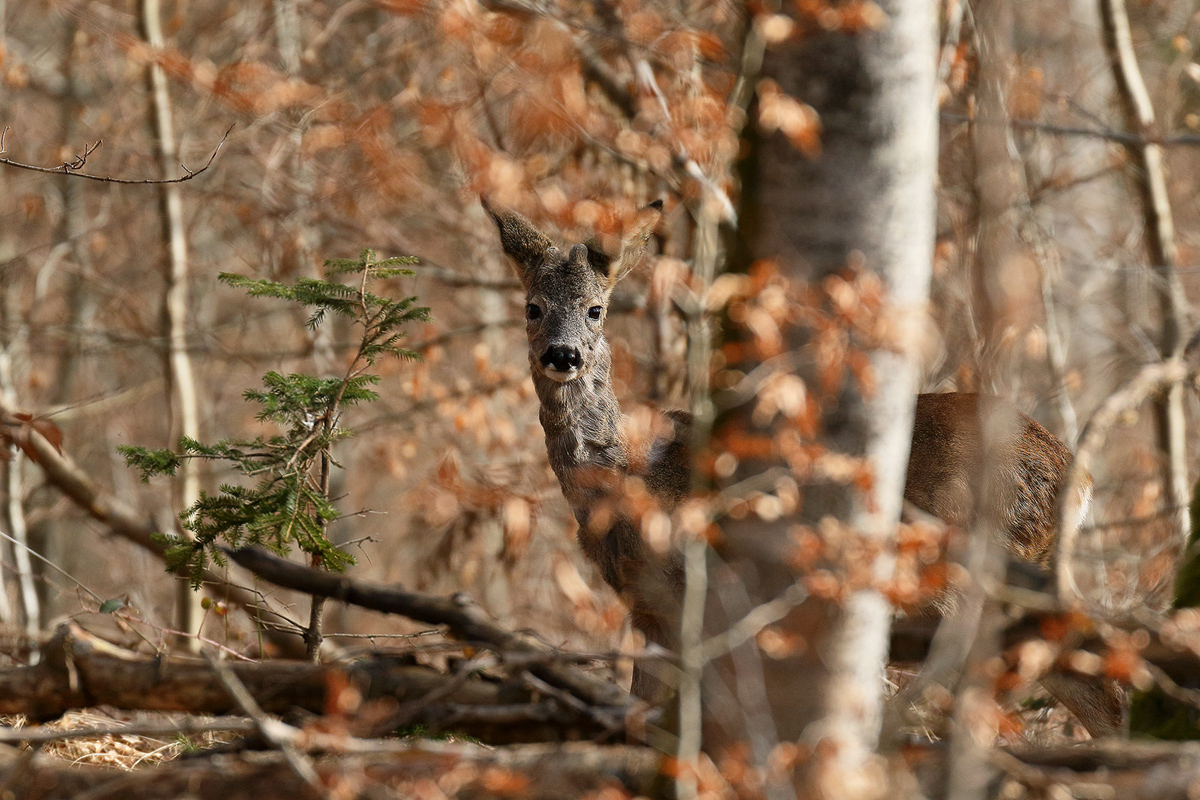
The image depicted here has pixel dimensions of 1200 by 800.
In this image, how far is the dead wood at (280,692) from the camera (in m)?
3.58

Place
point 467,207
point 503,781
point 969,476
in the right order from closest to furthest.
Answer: point 503,781 → point 969,476 → point 467,207

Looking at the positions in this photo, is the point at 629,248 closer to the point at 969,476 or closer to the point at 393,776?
the point at 969,476

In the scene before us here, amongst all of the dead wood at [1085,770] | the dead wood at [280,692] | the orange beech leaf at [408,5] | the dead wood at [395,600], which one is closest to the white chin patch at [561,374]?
the orange beech leaf at [408,5]

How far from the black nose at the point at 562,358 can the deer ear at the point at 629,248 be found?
77 centimetres

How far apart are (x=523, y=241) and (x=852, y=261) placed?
153 inches

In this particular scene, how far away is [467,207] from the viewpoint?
1028cm

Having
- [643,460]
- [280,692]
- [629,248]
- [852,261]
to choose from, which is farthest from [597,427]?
[852,261]

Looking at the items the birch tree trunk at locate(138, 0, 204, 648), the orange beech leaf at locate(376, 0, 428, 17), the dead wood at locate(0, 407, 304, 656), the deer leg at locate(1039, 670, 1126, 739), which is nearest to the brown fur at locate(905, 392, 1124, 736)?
the deer leg at locate(1039, 670, 1126, 739)

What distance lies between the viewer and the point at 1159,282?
7.18 metres

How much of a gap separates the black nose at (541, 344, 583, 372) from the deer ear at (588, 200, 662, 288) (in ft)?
2.51

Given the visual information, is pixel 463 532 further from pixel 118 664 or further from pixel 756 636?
pixel 756 636

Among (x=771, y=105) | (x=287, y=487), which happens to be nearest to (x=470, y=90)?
(x=287, y=487)

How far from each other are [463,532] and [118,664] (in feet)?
16.7

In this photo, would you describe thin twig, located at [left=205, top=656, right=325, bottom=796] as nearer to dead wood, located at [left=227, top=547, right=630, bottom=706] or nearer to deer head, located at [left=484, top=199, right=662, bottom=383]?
dead wood, located at [left=227, top=547, right=630, bottom=706]
